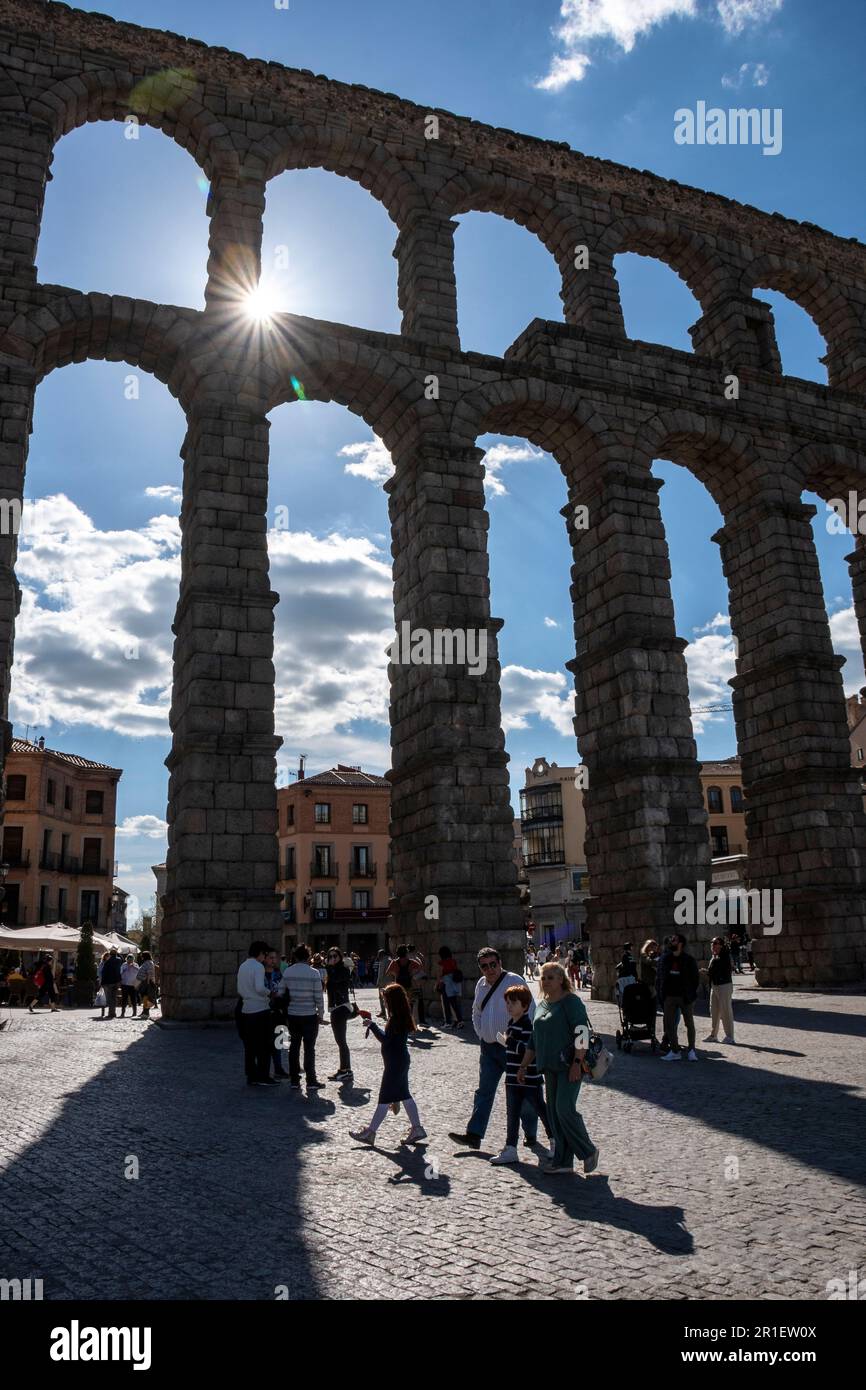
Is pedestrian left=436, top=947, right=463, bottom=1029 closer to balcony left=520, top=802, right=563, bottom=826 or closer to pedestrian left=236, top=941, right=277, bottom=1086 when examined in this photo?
pedestrian left=236, top=941, right=277, bottom=1086

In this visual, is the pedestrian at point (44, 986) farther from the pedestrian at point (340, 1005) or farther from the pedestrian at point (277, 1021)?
the pedestrian at point (277, 1021)

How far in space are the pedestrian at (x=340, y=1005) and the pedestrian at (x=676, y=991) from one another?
157 inches

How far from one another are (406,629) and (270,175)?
10.0m

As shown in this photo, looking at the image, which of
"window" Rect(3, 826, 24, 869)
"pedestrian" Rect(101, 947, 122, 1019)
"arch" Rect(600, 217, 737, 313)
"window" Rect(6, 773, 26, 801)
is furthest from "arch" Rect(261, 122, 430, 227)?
"window" Rect(3, 826, 24, 869)

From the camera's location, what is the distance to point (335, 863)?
5372 cm

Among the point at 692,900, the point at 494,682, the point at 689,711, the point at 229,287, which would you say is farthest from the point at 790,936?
the point at 229,287

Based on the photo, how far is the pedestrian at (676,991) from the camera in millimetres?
11562

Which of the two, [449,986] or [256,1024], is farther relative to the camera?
[449,986]

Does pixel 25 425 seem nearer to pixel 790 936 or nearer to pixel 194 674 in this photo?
pixel 194 674

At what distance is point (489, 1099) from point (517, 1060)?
0.39 meters

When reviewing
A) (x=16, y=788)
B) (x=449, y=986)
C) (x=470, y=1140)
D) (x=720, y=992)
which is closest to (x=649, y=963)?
(x=720, y=992)

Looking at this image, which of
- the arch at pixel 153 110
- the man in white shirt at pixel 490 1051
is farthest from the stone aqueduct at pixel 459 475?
the man in white shirt at pixel 490 1051

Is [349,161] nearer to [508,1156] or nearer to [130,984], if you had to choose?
[130,984]

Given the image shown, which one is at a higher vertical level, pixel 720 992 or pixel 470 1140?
pixel 720 992
